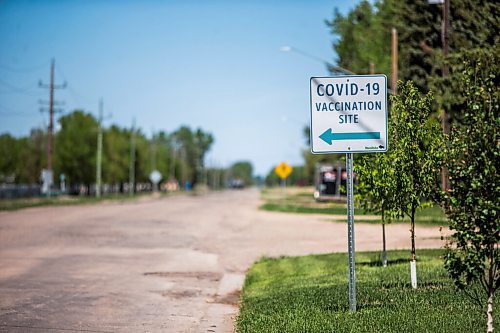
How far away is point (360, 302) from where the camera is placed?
10.8 metres

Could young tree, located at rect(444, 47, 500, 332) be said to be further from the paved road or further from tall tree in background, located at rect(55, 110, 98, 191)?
tall tree in background, located at rect(55, 110, 98, 191)

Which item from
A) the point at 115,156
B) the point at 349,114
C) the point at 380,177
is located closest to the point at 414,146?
the point at 380,177

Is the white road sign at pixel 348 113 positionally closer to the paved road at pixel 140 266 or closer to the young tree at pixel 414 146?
the young tree at pixel 414 146

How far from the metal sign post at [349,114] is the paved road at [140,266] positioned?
3.03 m

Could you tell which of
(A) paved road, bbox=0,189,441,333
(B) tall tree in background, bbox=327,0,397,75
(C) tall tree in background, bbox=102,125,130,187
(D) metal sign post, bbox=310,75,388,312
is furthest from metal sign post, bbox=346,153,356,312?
→ (C) tall tree in background, bbox=102,125,130,187

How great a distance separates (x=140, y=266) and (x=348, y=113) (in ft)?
32.3

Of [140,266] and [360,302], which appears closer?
[360,302]

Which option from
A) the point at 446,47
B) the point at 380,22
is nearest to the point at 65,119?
the point at 380,22

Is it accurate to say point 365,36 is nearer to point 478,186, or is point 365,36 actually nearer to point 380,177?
point 380,177

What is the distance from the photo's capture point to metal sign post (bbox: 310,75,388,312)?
9625mm

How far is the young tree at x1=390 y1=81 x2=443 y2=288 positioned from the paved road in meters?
3.37

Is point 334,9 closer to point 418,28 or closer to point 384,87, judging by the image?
point 418,28

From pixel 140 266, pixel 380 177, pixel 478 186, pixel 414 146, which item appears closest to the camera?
pixel 478 186

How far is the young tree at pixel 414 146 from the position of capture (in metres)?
11.2
